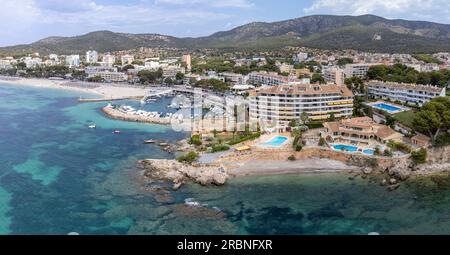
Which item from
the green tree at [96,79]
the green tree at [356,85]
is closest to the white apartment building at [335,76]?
the green tree at [356,85]

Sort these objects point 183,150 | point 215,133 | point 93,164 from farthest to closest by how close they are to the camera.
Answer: point 215,133 < point 183,150 < point 93,164

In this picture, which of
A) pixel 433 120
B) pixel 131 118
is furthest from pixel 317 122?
pixel 131 118

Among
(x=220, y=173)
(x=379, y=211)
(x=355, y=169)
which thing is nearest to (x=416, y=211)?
(x=379, y=211)

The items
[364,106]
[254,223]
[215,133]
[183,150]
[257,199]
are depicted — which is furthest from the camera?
[364,106]

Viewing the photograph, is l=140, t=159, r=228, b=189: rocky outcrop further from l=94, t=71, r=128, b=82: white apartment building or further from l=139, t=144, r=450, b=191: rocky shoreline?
l=94, t=71, r=128, b=82: white apartment building

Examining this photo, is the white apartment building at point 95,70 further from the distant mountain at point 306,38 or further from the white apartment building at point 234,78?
the distant mountain at point 306,38

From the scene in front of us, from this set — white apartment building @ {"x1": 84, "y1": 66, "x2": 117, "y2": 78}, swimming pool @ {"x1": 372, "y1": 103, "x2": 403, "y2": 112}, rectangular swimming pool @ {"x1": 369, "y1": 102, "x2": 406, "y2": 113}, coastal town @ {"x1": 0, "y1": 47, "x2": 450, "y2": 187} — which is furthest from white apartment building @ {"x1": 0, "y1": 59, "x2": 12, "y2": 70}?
swimming pool @ {"x1": 372, "y1": 103, "x2": 403, "y2": 112}

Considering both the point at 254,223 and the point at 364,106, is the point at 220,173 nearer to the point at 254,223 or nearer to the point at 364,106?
the point at 254,223
